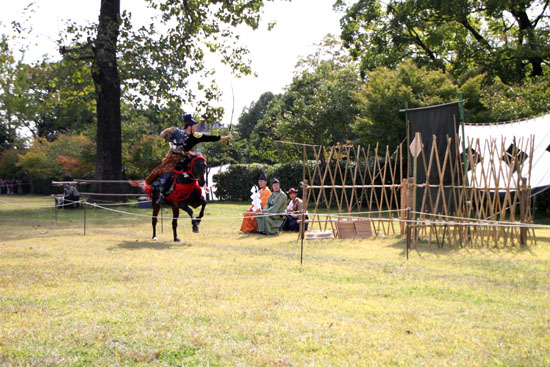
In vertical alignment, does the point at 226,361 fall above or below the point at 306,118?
below

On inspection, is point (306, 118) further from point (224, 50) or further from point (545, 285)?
point (545, 285)

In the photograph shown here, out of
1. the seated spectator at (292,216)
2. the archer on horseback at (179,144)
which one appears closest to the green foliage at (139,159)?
the seated spectator at (292,216)

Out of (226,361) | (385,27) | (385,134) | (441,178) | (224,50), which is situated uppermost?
(385,27)

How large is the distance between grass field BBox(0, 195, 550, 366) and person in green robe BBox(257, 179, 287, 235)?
3495 mm

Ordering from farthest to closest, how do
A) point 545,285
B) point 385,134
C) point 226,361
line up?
point 385,134 < point 545,285 < point 226,361

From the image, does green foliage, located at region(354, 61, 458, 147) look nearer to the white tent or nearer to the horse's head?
the white tent

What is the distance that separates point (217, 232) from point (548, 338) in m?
9.49

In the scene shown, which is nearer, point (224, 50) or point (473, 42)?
point (224, 50)

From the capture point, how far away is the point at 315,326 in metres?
4.47

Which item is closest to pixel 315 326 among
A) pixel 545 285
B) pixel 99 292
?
pixel 99 292

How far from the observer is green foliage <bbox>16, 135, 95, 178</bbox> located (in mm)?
29922

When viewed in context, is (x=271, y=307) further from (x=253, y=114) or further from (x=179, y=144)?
(x=253, y=114)

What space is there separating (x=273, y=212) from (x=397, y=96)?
9.73 meters

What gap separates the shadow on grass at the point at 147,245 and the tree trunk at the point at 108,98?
1032 cm
